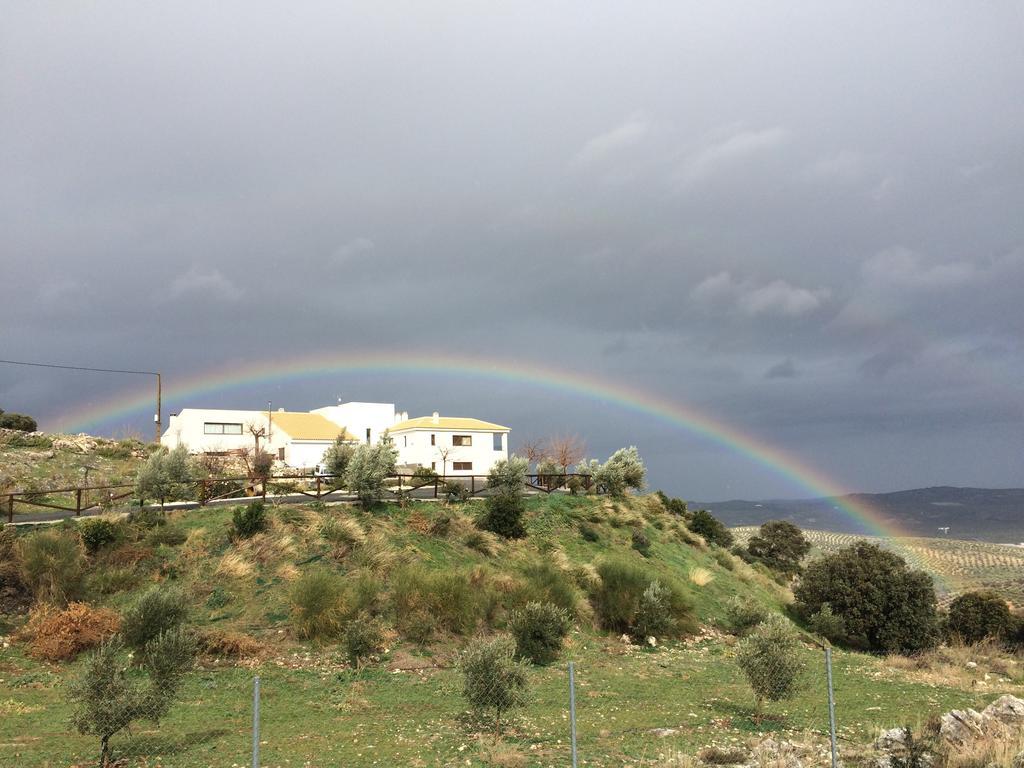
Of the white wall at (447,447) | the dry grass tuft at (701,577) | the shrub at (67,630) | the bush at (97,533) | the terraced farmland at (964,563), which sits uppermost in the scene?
the white wall at (447,447)

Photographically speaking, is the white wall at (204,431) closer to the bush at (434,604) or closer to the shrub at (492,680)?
the bush at (434,604)

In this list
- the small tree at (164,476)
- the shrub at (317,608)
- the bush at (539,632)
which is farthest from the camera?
the small tree at (164,476)

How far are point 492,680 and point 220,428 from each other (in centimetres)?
7436

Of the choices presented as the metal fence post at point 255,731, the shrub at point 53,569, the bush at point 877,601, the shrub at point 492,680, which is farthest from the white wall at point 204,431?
the metal fence post at point 255,731

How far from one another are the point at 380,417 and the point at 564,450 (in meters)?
35.4

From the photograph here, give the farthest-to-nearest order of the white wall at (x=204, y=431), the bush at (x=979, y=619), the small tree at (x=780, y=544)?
the white wall at (x=204, y=431)
the small tree at (x=780, y=544)
the bush at (x=979, y=619)

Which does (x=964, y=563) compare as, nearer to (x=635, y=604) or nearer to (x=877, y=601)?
(x=877, y=601)

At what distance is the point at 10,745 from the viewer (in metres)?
12.0

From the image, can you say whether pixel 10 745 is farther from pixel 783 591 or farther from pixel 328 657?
pixel 783 591

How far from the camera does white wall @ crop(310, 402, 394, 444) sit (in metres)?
88.1

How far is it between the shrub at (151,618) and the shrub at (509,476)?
2147 cm

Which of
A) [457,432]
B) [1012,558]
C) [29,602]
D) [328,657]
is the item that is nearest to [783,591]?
[328,657]

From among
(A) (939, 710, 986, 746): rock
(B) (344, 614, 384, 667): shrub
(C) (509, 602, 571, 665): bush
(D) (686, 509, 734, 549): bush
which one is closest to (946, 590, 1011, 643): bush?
(D) (686, 509, 734, 549): bush

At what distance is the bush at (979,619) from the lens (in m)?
38.2
